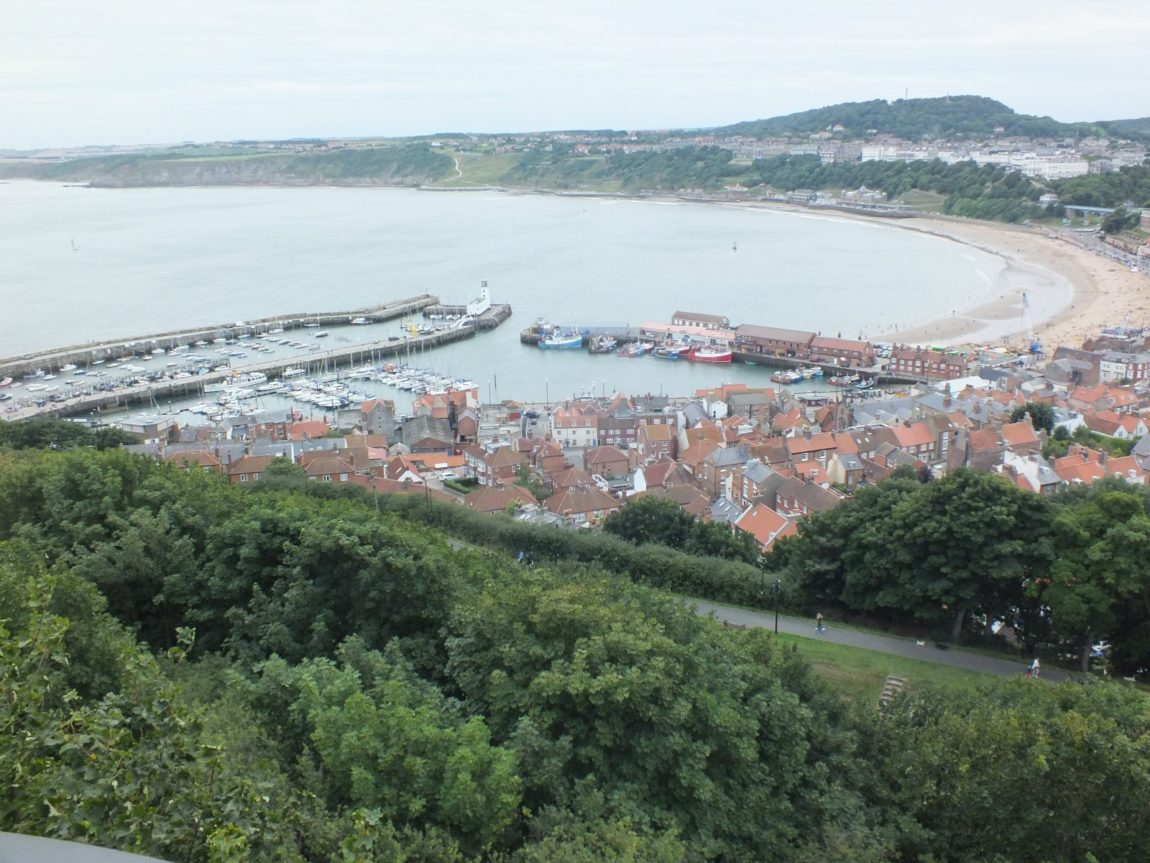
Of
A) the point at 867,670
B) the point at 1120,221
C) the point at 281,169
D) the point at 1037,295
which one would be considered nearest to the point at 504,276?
the point at 1037,295

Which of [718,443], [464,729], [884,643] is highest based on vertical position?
[464,729]

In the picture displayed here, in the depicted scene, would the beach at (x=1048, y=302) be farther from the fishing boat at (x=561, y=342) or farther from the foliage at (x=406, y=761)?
the foliage at (x=406, y=761)

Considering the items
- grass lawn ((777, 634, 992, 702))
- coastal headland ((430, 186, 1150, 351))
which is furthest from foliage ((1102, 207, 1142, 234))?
grass lawn ((777, 634, 992, 702))

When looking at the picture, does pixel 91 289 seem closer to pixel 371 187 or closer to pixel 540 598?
pixel 540 598

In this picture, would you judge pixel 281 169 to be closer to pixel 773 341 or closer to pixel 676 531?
pixel 773 341

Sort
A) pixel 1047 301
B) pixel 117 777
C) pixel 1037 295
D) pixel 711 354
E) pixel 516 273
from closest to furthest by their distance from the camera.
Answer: pixel 117 777, pixel 711 354, pixel 1047 301, pixel 1037 295, pixel 516 273

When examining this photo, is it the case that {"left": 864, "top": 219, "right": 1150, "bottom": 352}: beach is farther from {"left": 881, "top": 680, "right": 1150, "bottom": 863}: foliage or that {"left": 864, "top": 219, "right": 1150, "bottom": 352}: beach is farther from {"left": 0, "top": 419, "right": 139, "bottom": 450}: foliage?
{"left": 881, "top": 680, "right": 1150, "bottom": 863}: foliage

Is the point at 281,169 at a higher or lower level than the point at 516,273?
higher
